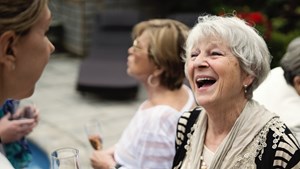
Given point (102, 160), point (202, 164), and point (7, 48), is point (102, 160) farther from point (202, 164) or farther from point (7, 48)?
point (7, 48)

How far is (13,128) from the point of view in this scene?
247cm

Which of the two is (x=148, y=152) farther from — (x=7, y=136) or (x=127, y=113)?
(x=127, y=113)

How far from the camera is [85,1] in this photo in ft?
26.8

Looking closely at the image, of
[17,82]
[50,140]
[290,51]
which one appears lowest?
[50,140]

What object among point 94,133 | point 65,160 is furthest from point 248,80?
point 94,133

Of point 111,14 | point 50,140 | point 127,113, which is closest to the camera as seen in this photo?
point 50,140

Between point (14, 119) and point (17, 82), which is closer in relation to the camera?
point (17, 82)

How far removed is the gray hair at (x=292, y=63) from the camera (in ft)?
7.19

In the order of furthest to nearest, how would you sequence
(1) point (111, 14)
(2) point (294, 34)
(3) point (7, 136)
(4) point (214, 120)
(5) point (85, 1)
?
1. (5) point (85, 1)
2. (1) point (111, 14)
3. (2) point (294, 34)
4. (3) point (7, 136)
5. (4) point (214, 120)

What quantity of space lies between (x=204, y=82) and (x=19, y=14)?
1073 mm

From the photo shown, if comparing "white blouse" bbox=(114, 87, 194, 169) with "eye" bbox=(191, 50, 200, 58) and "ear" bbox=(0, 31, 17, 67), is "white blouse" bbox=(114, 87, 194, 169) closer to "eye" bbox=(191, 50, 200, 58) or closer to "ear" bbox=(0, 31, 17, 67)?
"eye" bbox=(191, 50, 200, 58)

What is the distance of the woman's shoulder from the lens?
1768mm

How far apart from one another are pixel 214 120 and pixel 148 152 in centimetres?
54

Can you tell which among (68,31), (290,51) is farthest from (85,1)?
(290,51)
